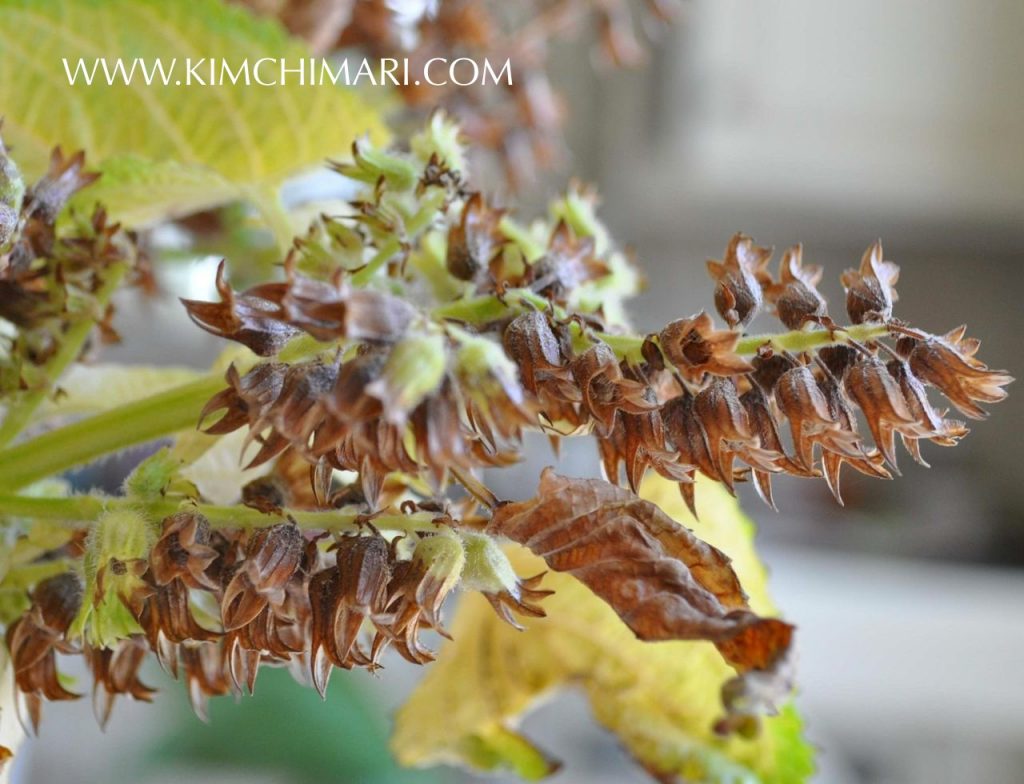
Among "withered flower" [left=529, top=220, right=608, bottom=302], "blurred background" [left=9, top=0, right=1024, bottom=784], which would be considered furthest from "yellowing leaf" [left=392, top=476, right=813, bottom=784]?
"blurred background" [left=9, top=0, right=1024, bottom=784]

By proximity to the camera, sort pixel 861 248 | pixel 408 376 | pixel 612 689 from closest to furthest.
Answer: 1. pixel 408 376
2. pixel 612 689
3. pixel 861 248

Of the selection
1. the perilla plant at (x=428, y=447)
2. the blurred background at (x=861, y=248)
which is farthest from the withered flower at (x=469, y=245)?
the blurred background at (x=861, y=248)

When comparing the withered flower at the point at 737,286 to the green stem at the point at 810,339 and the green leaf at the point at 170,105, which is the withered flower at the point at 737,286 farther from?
the green leaf at the point at 170,105

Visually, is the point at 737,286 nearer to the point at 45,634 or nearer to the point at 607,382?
the point at 607,382

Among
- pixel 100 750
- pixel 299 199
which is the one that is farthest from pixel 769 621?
pixel 100 750

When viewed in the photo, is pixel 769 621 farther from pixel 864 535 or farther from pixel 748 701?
pixel 864 535

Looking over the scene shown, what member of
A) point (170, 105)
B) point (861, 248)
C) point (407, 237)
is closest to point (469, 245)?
point (407, 237)
